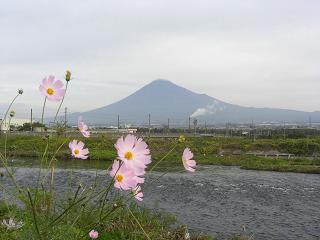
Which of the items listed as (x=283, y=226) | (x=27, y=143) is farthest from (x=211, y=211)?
(x=27, y=143)

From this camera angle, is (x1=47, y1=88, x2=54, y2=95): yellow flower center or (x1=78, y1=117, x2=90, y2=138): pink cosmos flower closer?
(x1=47, y1=88, x2=54, y2=95): yellow flower center

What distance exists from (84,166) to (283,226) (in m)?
12.1

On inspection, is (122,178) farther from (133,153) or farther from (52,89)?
(52,89)

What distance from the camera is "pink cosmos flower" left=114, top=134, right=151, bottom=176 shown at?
181 centimetres

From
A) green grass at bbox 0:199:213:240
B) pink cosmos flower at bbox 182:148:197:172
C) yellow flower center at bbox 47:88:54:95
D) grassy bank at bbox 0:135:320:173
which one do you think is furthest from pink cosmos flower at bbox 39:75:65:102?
grassy bank at bbox 0:135:320:173

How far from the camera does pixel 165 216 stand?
8.44 m

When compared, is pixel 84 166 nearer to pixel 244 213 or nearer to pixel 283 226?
pixel 244 213

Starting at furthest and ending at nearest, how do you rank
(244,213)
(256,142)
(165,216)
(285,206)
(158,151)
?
(256,142)
(158,151)
(285,206)
(244,213)
(165,216)

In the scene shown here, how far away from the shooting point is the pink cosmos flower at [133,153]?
1.81m

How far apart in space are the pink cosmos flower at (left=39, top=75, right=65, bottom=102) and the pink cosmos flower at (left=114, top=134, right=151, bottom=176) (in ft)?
1.56

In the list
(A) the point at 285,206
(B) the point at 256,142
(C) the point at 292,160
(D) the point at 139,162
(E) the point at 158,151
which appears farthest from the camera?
(B) the point at 256,142

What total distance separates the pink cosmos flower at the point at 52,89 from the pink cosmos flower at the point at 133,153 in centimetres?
47

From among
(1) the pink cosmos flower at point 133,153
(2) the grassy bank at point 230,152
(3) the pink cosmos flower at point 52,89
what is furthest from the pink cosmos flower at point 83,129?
(2) the grassy bank at point 230,152

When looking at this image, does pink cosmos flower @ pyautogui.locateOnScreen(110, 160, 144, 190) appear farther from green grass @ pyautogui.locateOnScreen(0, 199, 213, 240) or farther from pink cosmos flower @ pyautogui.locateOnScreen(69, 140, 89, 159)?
green grass @ pyautogui.locateOnScreen(0, 199, 213, 240)
